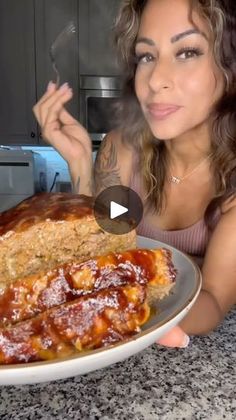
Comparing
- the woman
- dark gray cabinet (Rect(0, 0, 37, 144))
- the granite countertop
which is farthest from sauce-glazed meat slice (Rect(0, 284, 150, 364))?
dark gray cabinet (Rect(0, 0, 37, 144))

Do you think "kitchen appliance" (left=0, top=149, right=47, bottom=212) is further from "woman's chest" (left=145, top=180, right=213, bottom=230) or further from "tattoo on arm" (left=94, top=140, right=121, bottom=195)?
"woman's chest" (left=145, top=180, right=213, bottom=230)

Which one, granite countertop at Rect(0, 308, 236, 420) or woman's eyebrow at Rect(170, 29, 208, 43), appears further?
woman's eyebrow at Rect(170, 29, 208, 43)

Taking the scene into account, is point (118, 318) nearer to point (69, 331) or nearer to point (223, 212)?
point (69, 331)

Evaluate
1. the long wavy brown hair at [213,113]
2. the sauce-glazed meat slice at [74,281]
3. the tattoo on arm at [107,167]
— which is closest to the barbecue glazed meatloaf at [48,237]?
the sauce-glazed meat slice at [74,281]

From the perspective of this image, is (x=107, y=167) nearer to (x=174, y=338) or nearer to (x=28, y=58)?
(x=174, y=338)

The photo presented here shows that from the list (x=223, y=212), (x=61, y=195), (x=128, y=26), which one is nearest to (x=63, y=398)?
(x=61, y=195)

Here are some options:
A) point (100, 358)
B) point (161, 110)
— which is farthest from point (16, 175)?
point (100, 358)

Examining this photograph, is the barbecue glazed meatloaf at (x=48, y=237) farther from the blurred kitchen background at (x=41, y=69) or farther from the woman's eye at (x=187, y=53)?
the blurred kitchen background at (x=41, y=69)
